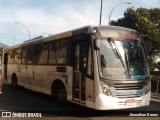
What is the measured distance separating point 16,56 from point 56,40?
22.4 feet

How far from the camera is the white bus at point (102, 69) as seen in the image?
10.6 meters

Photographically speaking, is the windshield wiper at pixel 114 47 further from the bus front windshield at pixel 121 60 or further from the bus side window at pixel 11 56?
the bus side window at pixel 11 56

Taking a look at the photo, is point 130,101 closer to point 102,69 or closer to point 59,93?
point 102,69

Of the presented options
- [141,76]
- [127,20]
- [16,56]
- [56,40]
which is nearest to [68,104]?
[56,40]

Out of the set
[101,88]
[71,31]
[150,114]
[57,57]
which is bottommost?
[150,114]

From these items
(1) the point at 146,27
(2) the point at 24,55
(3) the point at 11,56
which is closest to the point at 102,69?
(2) the point at 24,55

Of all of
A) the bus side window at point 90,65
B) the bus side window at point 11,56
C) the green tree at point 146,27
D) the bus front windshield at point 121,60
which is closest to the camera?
the bus front windshield at point 121,60

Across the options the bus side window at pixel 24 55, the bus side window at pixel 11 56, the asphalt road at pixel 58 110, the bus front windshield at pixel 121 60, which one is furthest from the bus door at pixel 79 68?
the bus side window at pixel 11 56

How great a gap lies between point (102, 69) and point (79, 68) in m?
1.30

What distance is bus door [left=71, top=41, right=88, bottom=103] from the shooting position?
1139 cm

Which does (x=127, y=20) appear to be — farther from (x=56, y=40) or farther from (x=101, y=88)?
(x=101, y=88)

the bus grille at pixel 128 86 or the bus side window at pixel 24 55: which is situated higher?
the bus side window at pixel 24 55

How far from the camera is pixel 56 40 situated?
14117 mm

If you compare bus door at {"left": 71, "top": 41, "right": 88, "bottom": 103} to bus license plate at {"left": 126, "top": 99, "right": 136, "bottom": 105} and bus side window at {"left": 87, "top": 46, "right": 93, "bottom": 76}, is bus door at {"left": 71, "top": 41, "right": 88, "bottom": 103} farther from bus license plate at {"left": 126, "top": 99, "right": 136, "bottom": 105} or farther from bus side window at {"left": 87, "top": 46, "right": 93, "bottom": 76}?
bus license plate at {"left": 126, "top": 99, "right": 136, "bottom": 105}
